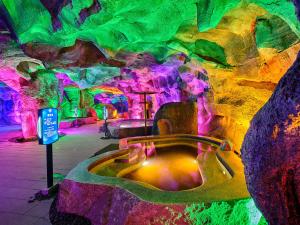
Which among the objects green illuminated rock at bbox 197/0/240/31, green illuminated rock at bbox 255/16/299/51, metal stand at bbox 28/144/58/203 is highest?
green illuminated rock at bbox 197/0/240/31

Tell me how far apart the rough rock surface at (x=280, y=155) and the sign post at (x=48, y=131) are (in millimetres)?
4327

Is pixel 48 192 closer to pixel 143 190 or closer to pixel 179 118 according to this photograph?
pixel 143 190

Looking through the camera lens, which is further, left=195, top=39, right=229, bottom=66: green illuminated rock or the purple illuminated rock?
left=195, top=39, right=229, bottom=66: green illuminated rock

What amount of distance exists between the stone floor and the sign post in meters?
0.70

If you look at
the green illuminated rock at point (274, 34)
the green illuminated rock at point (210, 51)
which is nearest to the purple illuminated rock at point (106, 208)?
the green illuminated rock at point (274, 34)

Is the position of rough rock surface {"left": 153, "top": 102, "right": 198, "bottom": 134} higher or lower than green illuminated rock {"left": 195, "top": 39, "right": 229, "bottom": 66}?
lower

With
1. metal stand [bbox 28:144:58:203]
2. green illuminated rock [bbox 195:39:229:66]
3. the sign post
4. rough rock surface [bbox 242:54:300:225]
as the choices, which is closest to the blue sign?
the sign post

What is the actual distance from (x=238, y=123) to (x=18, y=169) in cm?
737

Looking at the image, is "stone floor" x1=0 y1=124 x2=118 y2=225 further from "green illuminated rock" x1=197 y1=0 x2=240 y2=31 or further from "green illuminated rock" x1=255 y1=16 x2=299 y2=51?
"green illuminated rock" x1=255 y1=16 x2=299 y2=51

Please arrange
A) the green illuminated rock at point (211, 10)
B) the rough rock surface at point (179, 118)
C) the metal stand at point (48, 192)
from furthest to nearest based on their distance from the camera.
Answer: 1. the rough rock surface at point (179, 118)
2. the metal stand at point (48, 192)
3. the green illuminated rock at point (211, 10)

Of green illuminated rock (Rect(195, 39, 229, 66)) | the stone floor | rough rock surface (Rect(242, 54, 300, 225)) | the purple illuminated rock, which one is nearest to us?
rough rock surface (Rect(242, 54, 300, 225))

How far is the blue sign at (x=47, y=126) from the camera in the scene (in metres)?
4.61

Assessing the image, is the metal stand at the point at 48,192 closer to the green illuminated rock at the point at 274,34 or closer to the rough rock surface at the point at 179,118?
the green illuminated rock at the point at 274,34

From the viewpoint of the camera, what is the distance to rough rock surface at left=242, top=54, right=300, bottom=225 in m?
1.39
